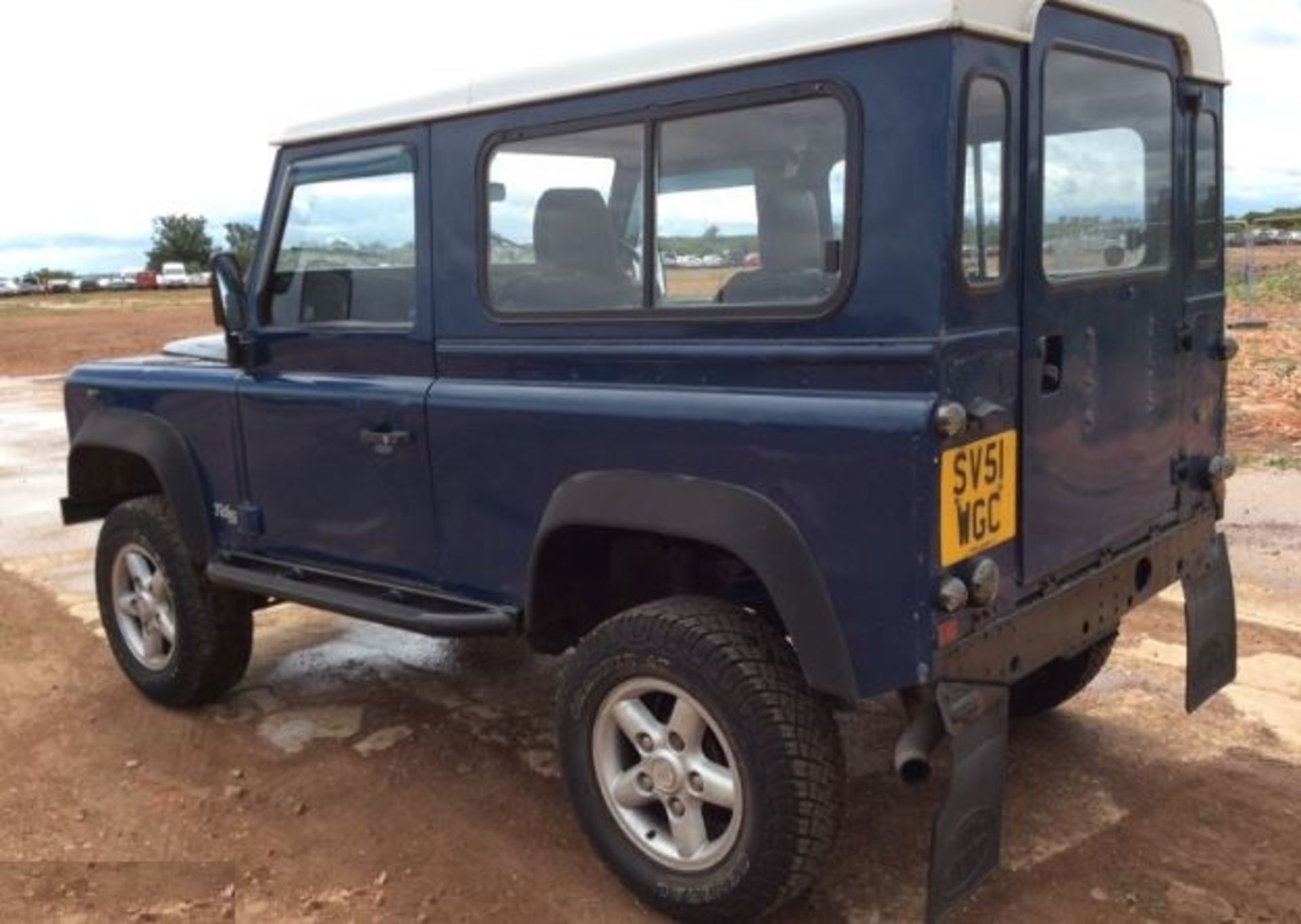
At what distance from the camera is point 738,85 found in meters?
3.03

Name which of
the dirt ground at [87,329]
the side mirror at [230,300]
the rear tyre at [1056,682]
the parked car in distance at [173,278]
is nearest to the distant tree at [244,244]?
the side mirror at [230,300]

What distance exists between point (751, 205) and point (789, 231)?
0.14 metres

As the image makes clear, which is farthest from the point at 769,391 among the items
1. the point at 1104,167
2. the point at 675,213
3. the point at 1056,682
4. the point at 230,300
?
the point at 230,300

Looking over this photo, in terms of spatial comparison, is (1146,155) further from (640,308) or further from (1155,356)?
(640,308)

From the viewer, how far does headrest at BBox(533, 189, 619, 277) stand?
3.47 metres

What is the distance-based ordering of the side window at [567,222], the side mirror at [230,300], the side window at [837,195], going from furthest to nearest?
the side mirror at [230,300]
the side window at [567,222]
the side window at [837,195]

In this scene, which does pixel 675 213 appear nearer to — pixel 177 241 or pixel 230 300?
pixel 230 300

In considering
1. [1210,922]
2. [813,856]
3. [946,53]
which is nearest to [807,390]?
[946,53]

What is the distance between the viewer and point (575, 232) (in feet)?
11.6

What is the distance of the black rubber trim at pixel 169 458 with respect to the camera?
4602 mm

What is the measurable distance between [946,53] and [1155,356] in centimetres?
136

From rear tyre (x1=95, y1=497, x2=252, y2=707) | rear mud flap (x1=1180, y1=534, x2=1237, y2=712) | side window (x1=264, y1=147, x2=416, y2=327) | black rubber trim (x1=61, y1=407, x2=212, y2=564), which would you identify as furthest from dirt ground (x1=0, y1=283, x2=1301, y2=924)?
side window (x1=264, y1=147, x2=416, y2=327)

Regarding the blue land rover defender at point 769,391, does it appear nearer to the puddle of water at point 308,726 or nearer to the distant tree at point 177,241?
the puddle of water at point 308,726

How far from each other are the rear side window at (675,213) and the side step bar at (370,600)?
2.92 feet
